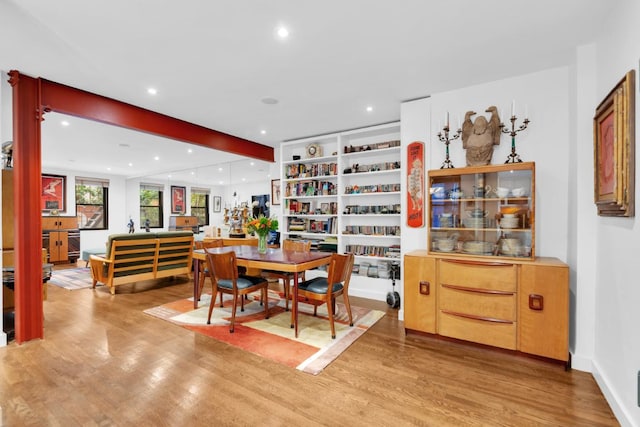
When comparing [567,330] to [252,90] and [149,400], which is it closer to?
[149,400]

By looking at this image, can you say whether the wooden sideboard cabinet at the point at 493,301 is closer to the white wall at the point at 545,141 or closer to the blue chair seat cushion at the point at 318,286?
the white wall at the point at 545,141

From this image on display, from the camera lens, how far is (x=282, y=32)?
227cm

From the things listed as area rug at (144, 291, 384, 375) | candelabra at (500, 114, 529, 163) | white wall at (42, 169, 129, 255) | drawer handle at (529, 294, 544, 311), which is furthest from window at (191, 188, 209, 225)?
drawer handle at (529, 294, 544, 311)

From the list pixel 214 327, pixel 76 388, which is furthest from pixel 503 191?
pixel 76 388

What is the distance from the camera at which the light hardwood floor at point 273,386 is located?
1866mm

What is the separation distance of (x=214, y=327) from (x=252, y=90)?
2.72 m

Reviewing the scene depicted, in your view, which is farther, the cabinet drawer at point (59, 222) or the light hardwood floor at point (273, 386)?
the cabinet drawer at point (59, 222)

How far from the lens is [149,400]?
2.03 metres

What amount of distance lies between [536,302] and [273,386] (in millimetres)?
2270

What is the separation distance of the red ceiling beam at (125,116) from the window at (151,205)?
6162 millimetres

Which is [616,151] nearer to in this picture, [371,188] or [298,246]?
[371,188]

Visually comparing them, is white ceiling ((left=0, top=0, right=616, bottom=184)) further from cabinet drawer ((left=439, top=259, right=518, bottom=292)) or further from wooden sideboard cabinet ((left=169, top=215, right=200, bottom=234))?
wooden sideboard cabinet ((left=169, top=215, right=200, bottom=234))

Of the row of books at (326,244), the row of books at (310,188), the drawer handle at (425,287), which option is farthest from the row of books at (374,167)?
the drawer handle at (425,287)

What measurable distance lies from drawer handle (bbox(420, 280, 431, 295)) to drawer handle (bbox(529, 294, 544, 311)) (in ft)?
2.77
